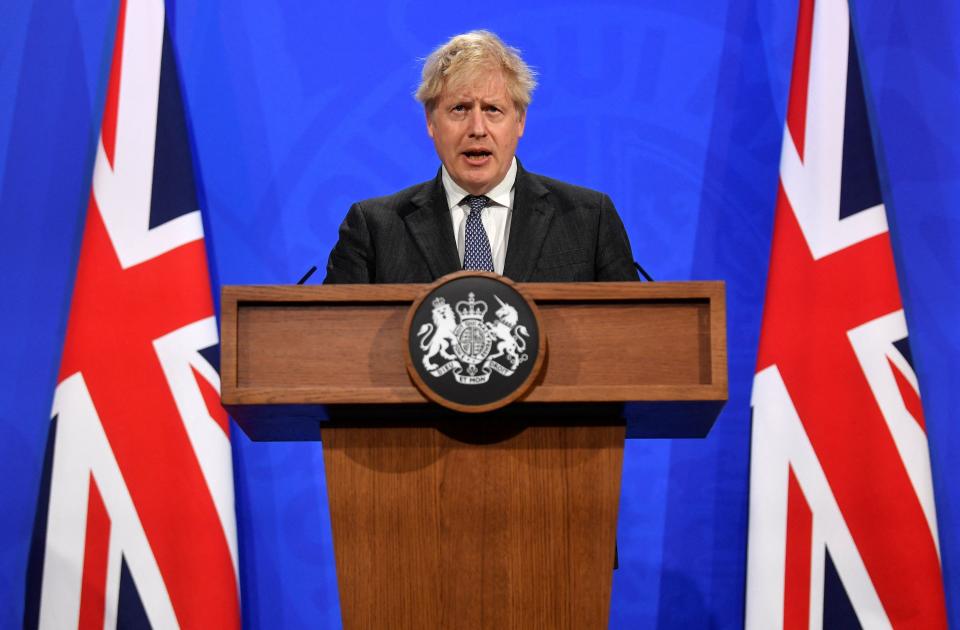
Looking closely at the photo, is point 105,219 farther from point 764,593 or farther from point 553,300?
point 764,593

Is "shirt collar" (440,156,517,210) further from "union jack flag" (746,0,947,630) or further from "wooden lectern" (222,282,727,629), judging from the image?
"union jack flag" (746,0,947,630)

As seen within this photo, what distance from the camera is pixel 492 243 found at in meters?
1.79

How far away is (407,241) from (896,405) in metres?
1.35

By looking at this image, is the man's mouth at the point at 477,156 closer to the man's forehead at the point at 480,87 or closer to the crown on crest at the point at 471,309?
the man's forehead at the point at 480,87

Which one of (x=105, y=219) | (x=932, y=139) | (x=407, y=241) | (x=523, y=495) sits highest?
(x=932, y=139)

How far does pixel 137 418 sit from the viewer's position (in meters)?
2.50

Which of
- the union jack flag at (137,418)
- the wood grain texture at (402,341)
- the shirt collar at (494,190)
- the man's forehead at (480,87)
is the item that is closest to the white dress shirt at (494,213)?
the shirt collar at (494,190)

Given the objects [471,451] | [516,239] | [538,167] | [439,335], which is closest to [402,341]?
[439,335]

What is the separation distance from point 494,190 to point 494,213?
0.06 metres

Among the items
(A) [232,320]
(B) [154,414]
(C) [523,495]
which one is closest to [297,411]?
(A) [232,320]

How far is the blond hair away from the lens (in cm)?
182

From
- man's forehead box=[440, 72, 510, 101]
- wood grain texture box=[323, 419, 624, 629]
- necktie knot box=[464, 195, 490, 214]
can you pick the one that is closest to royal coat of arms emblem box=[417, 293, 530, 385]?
wood grain texture box=[323, 419, 624, 629]

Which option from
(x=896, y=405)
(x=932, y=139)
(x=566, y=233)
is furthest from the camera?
(x=932, y=139)

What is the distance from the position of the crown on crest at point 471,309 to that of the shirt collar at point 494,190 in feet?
1.97
